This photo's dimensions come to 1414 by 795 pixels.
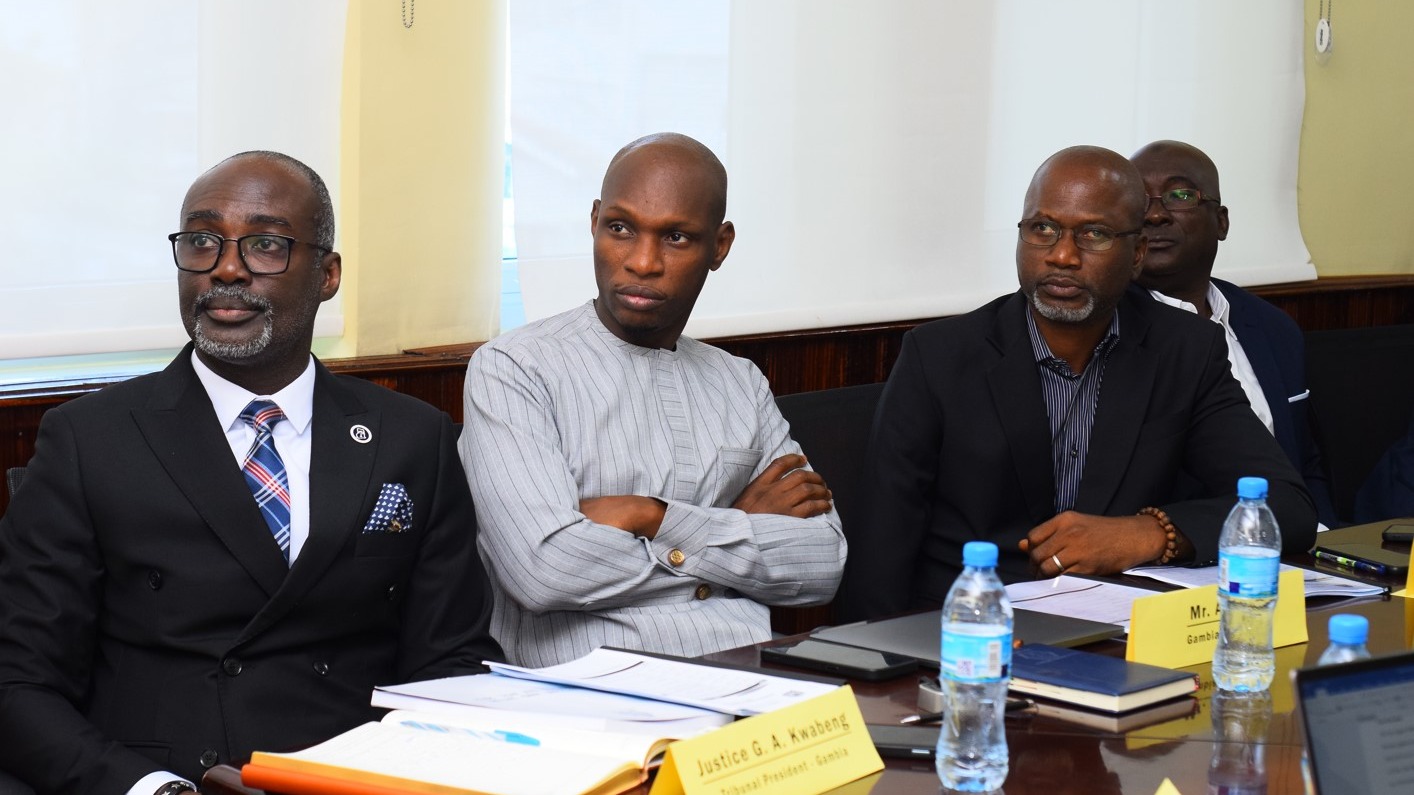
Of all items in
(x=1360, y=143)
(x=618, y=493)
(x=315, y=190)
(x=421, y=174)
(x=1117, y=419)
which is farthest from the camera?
(x=1360, y=143)

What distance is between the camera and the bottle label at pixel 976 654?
1.62m

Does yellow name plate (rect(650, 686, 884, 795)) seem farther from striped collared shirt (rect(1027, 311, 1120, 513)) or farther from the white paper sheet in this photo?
striped collared shirt (rect(1027, 311, 1120, 513))

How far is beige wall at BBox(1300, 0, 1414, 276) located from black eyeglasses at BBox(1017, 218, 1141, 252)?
280 centimetres

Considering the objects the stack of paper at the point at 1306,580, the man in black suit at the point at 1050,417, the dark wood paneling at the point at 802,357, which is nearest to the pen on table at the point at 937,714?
the stack of paper at the point at 1306,580

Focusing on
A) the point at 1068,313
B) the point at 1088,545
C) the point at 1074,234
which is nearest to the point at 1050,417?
the point at 1068,313

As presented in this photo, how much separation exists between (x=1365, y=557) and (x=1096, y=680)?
1.17 metres

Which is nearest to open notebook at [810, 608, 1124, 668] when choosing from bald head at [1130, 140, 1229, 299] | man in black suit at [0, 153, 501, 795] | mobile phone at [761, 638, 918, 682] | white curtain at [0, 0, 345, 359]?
mobile phone at [761, 638, 918, 682]

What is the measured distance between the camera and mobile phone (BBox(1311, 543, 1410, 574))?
2779 millimetres

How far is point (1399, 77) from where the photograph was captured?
5.93 metres

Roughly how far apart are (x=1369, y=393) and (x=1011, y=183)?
143 cm

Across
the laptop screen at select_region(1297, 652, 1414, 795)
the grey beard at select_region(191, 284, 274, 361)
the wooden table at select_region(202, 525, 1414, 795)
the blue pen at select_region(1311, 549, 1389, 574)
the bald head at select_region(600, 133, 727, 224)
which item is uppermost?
the bald head at select_region(600, 133, 727, 224)

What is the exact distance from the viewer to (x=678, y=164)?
9.46ft

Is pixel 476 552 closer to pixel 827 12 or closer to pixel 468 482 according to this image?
pixel 468 482

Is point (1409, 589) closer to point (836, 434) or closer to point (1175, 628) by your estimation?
point (1175, 628)
